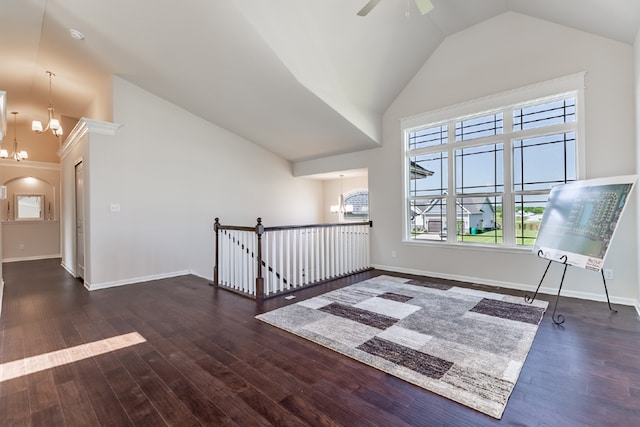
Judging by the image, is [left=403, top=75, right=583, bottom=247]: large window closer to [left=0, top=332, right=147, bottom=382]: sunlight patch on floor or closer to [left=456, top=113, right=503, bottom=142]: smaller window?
[left=456, top=113, right=503, bottom=142]: smaller window

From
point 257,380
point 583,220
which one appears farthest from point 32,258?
point 583,220

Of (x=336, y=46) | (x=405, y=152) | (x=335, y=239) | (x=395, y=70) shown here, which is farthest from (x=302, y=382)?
(x=395, y=70)

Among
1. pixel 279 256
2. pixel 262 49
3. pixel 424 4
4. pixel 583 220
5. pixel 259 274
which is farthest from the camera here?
pixel 279 256

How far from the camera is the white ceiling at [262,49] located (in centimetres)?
346

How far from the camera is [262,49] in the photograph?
3668mm

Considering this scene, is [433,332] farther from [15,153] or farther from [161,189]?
[15,153]

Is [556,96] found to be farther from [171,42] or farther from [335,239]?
[171,42]

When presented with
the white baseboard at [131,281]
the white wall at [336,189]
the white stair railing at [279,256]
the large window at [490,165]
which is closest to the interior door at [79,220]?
the white baseboard at [131,281]

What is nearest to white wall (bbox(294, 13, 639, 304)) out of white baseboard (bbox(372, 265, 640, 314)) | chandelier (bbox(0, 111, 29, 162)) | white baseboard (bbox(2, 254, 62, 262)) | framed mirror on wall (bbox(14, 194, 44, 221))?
white baseboard (bbox(372, 265, 640, 314))

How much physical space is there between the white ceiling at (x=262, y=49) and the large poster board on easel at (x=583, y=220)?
1.77m

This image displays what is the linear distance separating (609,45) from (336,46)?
3.41 m

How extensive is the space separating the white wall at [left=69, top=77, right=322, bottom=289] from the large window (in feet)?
11.3

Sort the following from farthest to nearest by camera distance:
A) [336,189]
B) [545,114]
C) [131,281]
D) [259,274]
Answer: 1. [336,189]
2. [131,281]
3. [545,114]
4. [259,274]

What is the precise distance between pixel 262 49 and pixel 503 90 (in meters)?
3.55
